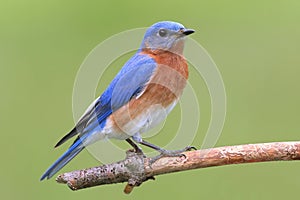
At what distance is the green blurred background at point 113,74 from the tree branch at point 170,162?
903 millimetres

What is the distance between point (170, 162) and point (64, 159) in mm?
535

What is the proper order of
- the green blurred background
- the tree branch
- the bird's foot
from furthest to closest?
the green blurred background, the bird's foot, the tree branch

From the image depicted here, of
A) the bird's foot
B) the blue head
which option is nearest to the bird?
the blue head

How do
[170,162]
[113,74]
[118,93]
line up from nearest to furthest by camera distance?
[170,162], [118,93], [113,74]

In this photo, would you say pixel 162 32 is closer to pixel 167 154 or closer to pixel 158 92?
pixel 158 92

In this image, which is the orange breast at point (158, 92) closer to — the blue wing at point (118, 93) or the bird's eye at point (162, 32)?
the blue wing at point (118, 93)

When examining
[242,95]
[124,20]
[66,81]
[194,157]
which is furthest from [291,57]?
[194,157]

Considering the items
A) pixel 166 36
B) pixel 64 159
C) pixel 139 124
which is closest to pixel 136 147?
pixel 139 124

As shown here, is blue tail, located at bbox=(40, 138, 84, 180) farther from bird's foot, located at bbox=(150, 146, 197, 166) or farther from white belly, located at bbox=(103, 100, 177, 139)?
bird's foot, located at bbox=(150, 146, 197, 166)

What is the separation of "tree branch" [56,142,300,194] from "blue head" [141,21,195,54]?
0.66 meters

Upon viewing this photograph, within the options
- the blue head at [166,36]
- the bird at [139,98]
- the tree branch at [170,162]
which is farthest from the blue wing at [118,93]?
the tree branch at [170,162]

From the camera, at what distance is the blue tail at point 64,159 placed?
153 inches

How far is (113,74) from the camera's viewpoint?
4941 millimetres

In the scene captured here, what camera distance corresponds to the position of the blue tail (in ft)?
12.8
